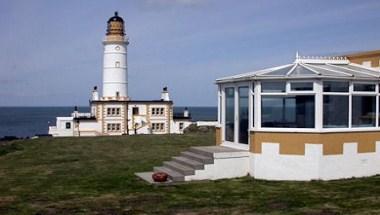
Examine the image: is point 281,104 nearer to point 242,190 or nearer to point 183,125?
point 242,190

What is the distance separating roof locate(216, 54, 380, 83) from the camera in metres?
13.5

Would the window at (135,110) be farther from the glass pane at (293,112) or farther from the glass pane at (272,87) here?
the glass pane at (293,112)

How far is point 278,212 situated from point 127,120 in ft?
138

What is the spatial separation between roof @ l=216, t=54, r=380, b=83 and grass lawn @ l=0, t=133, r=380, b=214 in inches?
108

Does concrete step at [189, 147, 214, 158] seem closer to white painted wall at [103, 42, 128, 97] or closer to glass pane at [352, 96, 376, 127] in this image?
glass pane at [352, 96, 376, 127]

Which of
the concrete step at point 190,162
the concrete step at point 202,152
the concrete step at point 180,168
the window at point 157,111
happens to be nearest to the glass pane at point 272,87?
the concrete step at point 202,152

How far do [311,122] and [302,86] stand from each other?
976 millimetres

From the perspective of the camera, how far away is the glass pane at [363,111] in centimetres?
1402

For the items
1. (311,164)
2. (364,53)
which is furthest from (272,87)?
(364,53)

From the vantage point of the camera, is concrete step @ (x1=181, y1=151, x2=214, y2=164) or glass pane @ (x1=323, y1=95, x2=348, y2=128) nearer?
glass pane @ (x1=323, y1=95, x2=348, y2=128)

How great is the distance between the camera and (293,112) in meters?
13.6

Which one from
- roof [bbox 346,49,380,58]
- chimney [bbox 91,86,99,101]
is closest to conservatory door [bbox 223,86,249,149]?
roof [bbox 346,49,380,58]

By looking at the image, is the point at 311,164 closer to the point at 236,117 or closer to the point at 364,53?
the point at 236,117

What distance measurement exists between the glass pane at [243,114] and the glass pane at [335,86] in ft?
7.15
